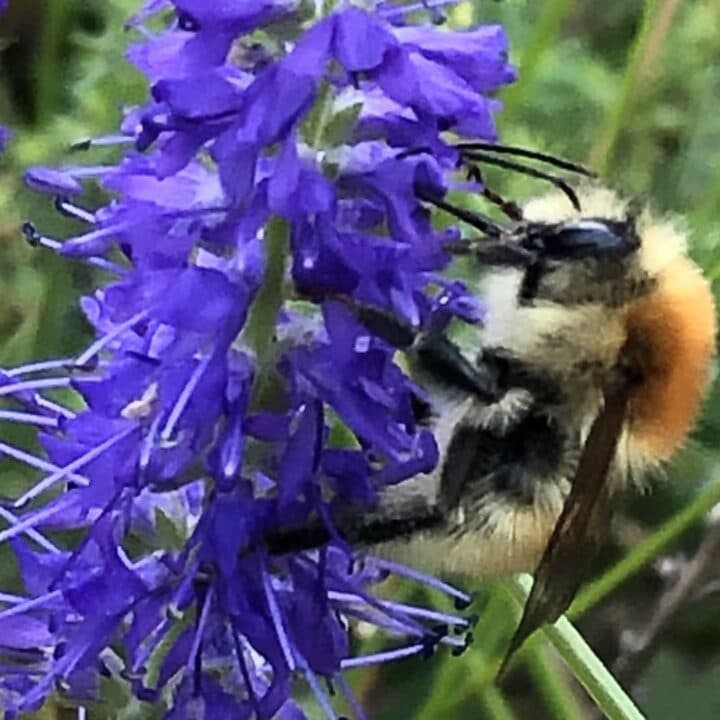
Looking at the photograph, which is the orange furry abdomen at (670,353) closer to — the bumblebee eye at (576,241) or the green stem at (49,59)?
the bumblebee eye at (576,241)

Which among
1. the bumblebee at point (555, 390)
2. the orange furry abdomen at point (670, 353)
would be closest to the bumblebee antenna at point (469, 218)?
the bumblebee at point (555, 390)

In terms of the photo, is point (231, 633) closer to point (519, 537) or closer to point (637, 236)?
point (519, 537)

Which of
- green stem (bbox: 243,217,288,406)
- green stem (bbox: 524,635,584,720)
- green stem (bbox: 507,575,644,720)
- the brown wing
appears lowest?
green stem (bbox: 524,635,584,720)

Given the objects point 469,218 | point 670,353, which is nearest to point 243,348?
point 469,218

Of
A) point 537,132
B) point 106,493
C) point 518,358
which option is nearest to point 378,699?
Answer: point 537,132

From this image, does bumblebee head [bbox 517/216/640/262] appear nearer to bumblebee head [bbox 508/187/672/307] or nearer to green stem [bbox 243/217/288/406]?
bumblebee head [bbox 508/187/672/307]

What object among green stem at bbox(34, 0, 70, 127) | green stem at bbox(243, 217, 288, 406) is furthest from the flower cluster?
green stem at bbox(34, 0, 70, 127)

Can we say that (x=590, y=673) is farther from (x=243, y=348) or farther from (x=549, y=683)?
(x=243, y=348)

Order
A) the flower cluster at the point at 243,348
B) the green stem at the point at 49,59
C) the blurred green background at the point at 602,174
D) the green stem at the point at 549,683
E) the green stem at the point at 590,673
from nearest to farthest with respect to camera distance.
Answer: the flower cluster at the point at 243,348 → the green stem at the point at 590,673 → the green stem at the point at 549,683 → the blurred green background at the point at 602,174 → the green stem at the point at 49,59
